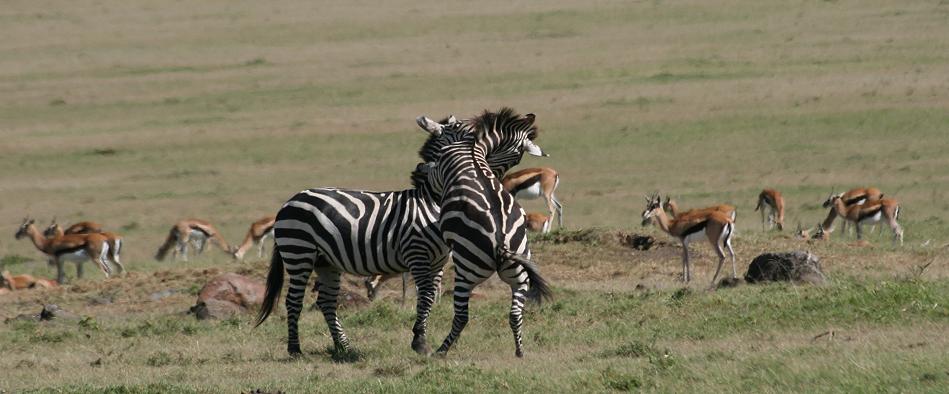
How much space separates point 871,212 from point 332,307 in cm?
1414

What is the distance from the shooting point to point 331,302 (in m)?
12.4

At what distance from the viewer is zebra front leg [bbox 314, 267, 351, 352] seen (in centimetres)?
1216

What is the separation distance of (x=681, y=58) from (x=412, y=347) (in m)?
35.7

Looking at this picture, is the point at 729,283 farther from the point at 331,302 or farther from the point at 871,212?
the point at 871,212

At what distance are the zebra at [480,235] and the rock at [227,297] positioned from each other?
4.58 metres

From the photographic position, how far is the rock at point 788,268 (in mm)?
14461

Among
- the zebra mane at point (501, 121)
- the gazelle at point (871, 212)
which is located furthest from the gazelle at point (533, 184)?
the zebra mane at point (501, 121)

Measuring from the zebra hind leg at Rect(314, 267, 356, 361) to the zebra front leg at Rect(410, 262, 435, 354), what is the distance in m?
0.58

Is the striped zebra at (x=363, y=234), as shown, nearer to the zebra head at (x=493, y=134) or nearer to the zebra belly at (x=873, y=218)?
the zebra head at (x=493, y=134)

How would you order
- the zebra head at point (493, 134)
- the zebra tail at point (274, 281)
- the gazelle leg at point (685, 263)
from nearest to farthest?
the zebra head at point (493, 134) < the zebra tail at point (274, 281) < the gazelle leg at point (685, 263)

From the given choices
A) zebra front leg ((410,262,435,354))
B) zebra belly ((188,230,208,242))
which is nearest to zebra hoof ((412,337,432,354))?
zebra front leg ((410,262,435,354))

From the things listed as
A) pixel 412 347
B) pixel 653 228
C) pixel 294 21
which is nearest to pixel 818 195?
pixel 653 228

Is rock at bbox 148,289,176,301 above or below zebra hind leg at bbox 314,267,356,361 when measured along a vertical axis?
below

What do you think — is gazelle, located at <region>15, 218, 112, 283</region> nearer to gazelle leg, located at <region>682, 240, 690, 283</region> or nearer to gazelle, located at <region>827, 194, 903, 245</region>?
gazelle leg, located at <region>682, 240, 690, 283</region>
